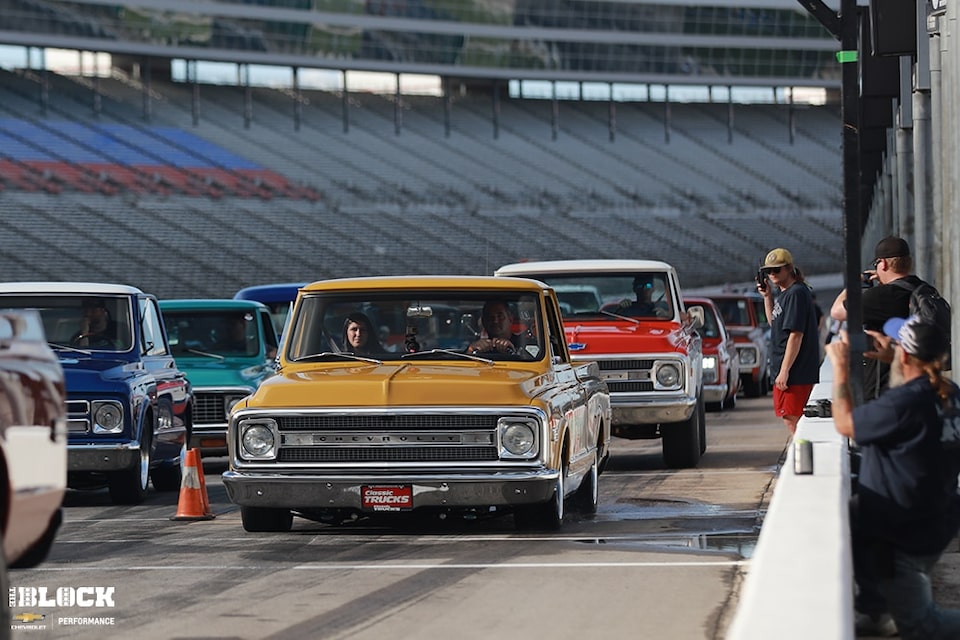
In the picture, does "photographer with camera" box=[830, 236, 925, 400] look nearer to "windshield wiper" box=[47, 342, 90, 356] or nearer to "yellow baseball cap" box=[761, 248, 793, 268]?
"yellow baseball cap" box=[761, 248, 793, 268]

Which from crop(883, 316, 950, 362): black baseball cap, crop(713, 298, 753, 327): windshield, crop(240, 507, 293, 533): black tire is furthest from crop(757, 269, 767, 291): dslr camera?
crop(713, 298, 753, 327): windshield

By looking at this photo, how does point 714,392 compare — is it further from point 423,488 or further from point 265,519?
point 423,488

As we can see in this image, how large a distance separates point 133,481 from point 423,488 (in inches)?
173

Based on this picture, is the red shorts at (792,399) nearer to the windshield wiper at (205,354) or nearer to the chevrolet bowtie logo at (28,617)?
the chevrolet bowtie logo at (28,617)

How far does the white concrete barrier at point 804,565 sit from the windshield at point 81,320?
8413 millimetres

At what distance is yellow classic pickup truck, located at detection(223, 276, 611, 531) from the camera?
35.9 ft

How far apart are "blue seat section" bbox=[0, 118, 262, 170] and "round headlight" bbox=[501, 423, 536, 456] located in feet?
185

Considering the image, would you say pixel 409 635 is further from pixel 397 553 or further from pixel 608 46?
pixel 608 46

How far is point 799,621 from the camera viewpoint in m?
4.80

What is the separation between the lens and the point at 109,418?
1426 centimetres

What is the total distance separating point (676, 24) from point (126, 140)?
33216 mm

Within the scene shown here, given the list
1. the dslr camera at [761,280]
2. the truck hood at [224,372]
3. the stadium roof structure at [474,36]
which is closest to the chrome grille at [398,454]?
the dslr camera at [761,280]

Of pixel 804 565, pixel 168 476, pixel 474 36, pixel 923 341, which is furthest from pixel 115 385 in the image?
pixel 474 36

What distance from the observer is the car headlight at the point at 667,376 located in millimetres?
16688
